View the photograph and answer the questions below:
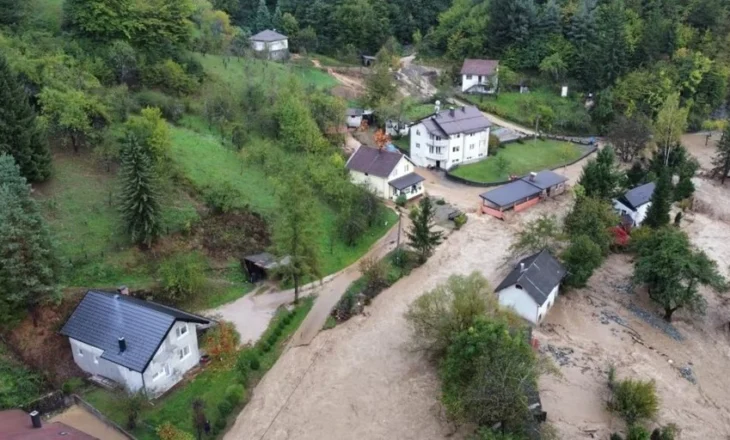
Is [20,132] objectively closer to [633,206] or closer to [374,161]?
[374,161]

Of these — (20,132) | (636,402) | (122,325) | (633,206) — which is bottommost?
(636,402)

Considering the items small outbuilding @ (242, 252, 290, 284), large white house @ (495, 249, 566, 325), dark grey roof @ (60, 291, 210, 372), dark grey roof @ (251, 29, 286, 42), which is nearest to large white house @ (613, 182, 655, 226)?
large white house @ (495, 249, 566, 325)

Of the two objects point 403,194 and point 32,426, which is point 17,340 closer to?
point 32,426

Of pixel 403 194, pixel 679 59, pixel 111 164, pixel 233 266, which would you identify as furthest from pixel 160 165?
pixel 679 59

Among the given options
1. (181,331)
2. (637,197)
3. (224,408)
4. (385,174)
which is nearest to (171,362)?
(181,331)

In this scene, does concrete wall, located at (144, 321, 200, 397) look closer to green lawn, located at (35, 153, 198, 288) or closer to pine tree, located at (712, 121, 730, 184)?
green lawn, located at (35, 153, 198, 288)

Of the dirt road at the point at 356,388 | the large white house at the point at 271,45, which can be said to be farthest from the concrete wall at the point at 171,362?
the large white house at the point at 271,45

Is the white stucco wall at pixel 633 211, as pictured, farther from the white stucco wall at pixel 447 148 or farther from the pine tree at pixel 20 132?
the pine tree at pixel 20 132
